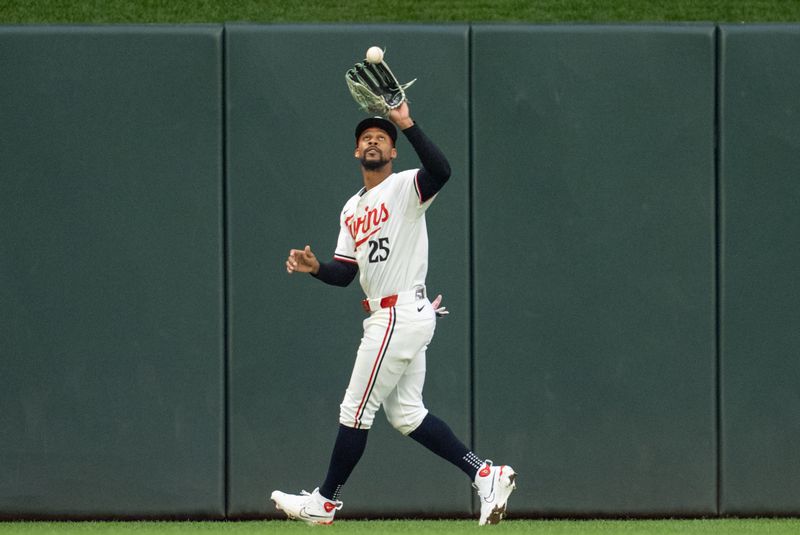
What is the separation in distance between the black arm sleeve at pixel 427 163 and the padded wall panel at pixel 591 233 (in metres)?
0.90

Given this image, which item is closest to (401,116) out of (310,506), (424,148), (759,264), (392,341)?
(424,148)

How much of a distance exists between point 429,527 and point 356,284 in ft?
3.82

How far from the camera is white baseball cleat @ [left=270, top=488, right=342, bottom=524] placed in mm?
5340

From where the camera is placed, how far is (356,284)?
6.01 metres

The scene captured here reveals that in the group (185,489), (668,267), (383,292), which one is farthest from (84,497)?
(668,267)

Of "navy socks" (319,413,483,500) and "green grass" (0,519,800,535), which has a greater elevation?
"navy socks" (319,413,483,500)

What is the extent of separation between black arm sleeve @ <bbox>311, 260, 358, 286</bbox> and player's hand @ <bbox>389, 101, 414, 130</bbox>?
715 millimetres

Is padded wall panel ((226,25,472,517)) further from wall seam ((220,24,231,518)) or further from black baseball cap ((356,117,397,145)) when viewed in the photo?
black baseball cap ((356,117,397,145))

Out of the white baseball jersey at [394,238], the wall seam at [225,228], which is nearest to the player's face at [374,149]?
the white baseball jersey at [394,238]

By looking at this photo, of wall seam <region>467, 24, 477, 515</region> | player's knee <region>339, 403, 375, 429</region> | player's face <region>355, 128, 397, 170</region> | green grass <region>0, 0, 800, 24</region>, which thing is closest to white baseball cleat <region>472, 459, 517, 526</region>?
player's knee <region>339, 403, 375, 429</region>

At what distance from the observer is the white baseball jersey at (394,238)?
17.2 ft

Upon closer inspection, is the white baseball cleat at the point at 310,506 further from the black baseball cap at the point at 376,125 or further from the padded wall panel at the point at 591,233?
the black baseball cap at the point at 376,125

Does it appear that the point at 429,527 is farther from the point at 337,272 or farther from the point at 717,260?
the point at 717,260

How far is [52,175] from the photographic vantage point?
19.7 ft
